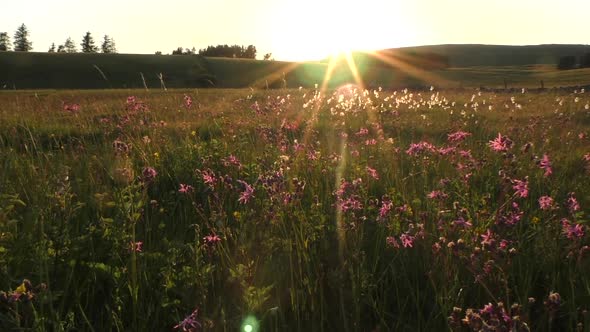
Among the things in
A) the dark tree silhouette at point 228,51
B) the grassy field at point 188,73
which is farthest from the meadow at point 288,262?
the dark tree silhouette at point 228,51

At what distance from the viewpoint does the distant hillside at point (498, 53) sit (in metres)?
106

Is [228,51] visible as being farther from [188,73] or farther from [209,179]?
[209,179]

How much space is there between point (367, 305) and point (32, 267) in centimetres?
166

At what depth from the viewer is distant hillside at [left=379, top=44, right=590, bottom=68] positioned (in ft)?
348

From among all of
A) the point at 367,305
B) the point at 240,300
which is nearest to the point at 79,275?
the point at 240,300

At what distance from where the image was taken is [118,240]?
8.41 ft

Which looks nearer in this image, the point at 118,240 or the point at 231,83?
the point at 118,240

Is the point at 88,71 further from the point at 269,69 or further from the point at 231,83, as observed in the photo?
the point at 269,69

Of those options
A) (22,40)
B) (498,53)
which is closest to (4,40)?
(22,40)

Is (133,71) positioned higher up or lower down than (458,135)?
higher up

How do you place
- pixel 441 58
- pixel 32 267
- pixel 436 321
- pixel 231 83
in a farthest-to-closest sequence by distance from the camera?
pixel 441 58 → pixel 231 83 → pixel 32 267 → pixel 436 321

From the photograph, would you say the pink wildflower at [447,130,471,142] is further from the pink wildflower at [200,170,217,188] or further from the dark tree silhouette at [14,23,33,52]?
the dark tree silhouette at [14,23,33,52]

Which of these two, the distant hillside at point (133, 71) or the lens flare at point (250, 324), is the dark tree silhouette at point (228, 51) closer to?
the distant hillside at point (133, 71)

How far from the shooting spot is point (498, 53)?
381ft
